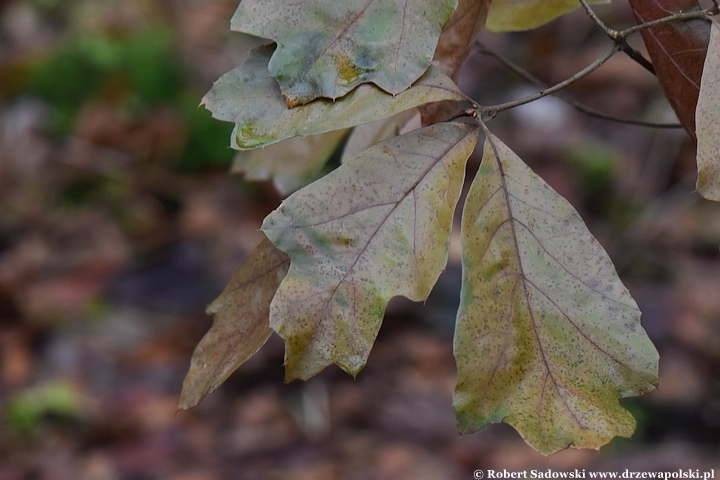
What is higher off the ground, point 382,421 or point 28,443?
point 382,421

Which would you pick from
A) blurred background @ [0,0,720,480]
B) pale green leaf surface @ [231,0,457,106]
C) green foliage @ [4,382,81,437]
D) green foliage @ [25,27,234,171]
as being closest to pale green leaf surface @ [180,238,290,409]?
pale green leaf surface @ [231,0,457,106]

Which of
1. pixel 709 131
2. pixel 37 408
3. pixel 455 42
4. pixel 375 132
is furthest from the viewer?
pixel 37 408

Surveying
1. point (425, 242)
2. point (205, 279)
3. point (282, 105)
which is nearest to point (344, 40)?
point (282, 105)

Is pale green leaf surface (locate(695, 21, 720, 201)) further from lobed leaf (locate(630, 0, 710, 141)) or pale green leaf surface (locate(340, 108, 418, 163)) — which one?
pale green leaf surface (locate(340, 108, 418, 163))

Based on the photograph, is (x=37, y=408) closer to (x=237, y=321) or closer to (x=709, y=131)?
(x=237, y=321)

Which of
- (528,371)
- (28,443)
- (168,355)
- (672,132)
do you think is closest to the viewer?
(528,371)

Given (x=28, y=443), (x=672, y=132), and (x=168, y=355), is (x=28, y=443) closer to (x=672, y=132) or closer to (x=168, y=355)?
(x=168, y=355)

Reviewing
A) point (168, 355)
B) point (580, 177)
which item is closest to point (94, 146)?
point (168, 355)
